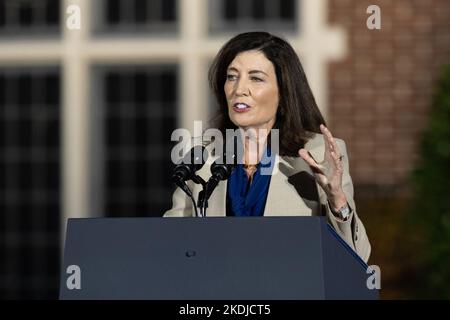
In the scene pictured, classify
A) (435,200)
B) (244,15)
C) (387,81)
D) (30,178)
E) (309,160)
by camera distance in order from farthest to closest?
(30,178) → (244,15) → (387,81) → (435,200) → (309,160)

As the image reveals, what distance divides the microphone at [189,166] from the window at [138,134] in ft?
16.6

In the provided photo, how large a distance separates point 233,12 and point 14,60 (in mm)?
1524

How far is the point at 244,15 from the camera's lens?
785 cm

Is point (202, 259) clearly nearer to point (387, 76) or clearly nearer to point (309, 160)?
point (309, 160)

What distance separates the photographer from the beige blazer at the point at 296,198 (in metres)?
2.86

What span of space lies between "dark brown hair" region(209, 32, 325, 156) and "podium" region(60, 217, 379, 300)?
0.51 meters

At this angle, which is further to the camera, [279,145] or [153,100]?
[153,100]

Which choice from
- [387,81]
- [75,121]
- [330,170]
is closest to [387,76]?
[387,81]

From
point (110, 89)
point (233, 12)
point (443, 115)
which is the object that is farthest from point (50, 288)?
point (443, 115)

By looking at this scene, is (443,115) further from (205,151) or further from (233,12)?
(205,151)

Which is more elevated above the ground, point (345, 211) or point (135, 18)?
point (135, 18)

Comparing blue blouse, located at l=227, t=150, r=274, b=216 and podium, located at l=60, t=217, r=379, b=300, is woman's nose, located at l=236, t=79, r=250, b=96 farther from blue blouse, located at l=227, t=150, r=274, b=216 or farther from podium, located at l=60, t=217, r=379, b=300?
podium, located at l=60, t=217, r=379, b=300

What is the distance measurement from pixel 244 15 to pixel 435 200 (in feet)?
6.19
